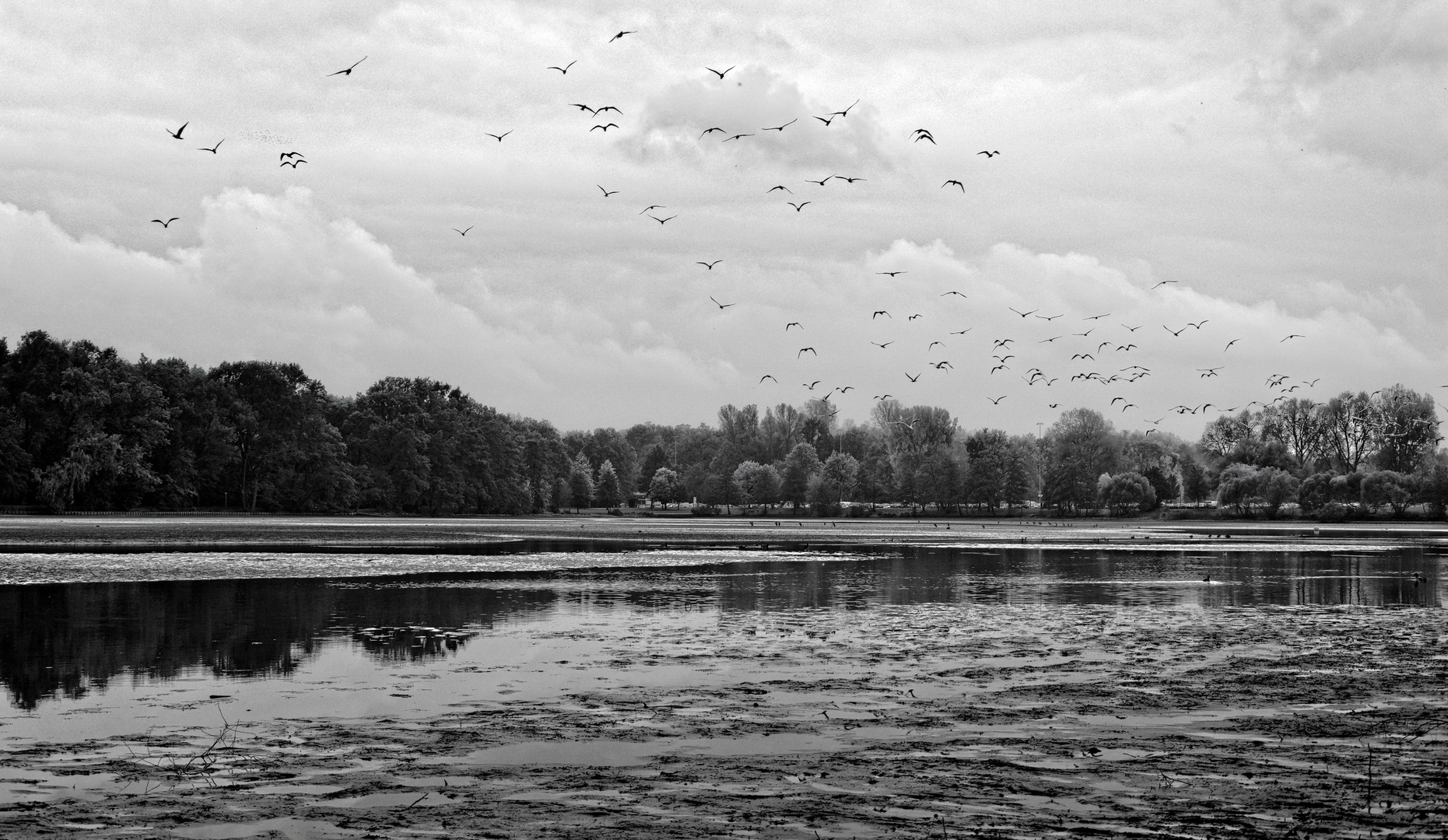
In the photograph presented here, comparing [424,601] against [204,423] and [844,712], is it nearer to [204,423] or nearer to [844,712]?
[844,712]

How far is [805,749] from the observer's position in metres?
14.1

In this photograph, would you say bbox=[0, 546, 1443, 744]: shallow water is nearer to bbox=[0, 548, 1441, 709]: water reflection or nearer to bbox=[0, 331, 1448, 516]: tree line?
bbox=[0, 548, 1441, 709]: water reflection

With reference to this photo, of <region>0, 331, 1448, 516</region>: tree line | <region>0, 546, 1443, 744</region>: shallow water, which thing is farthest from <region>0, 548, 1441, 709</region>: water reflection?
<region>0, 331, 1448, 516</region>: tree line

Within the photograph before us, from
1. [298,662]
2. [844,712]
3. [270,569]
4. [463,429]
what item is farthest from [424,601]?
[463,429]

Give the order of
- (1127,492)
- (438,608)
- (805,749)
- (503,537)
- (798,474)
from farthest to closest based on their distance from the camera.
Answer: (798,474), (1127,492), (503,537), (438,608), (805,749)

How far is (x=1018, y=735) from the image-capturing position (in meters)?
14.7

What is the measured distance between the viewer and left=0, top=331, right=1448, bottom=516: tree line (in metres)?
120

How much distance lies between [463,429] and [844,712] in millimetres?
152259

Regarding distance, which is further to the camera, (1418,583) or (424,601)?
(1418,583)

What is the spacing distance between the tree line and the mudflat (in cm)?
11074

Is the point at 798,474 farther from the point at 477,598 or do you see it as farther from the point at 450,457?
the point at 477,598

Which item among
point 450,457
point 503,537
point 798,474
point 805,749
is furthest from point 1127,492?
point 805,749

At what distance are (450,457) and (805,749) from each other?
153 meters

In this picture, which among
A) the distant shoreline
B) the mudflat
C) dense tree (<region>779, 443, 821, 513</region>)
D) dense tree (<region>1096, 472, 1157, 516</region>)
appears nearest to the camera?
the mudflat
